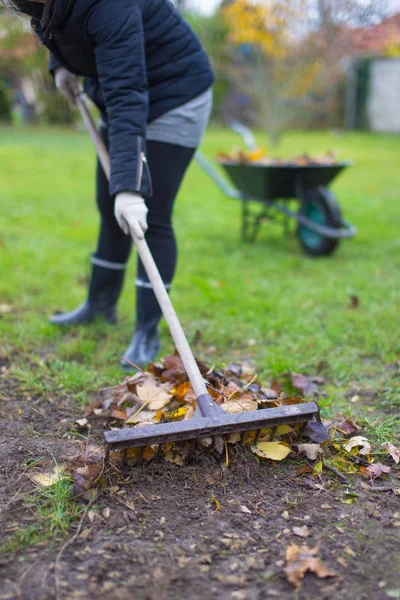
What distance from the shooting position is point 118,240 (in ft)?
9.68

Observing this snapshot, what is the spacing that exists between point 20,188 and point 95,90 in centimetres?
509

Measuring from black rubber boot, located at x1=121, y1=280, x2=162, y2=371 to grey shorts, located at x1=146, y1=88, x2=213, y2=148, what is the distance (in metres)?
→ 0.64

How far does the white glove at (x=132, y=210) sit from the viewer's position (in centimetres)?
231

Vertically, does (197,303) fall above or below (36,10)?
below

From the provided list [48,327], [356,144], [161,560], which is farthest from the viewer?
[356,144]

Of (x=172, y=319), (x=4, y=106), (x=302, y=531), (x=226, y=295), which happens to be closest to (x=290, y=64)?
(x=4, y=106)

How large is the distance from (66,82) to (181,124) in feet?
2.30

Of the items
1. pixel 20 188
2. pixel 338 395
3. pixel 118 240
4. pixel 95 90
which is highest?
pixel 95 90

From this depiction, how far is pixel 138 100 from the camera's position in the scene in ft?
7.43

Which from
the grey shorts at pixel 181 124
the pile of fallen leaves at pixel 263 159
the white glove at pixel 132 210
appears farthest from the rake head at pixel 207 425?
the pile of fallen leaves at pixel 263 159

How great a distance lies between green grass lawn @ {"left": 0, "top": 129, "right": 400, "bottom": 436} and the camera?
2771 mm

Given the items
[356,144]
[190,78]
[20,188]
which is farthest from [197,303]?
[356,144]

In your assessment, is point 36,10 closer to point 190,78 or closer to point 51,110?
point 190,78

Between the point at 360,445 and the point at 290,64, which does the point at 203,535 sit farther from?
the point at 290,64
